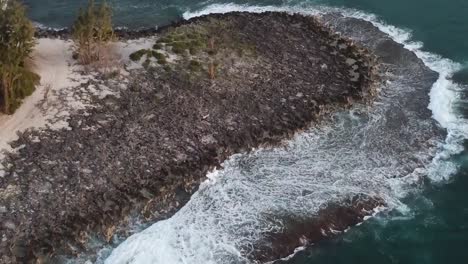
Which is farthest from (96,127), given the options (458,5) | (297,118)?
(458,5)

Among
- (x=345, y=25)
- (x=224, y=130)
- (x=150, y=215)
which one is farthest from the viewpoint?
(x=345, y=25)

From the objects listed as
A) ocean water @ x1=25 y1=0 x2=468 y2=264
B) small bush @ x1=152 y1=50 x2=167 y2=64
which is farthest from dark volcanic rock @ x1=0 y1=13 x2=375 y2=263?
ocean water @ x1=25 y1=0 x2=468 y2=264

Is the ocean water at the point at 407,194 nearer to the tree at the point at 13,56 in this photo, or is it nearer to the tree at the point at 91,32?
the tree at the point at 91,32

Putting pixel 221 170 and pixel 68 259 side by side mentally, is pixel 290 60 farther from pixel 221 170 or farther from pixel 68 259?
pixel 68 259

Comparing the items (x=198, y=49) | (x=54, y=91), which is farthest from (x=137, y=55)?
(x=54, y=91)

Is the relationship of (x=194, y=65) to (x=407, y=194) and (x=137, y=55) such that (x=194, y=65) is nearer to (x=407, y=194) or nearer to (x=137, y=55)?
(x=137, y=55)

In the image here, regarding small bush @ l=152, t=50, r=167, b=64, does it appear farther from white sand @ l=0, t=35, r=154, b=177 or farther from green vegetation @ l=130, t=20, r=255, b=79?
white sand @ l=0, t=35, r=154, b=177
